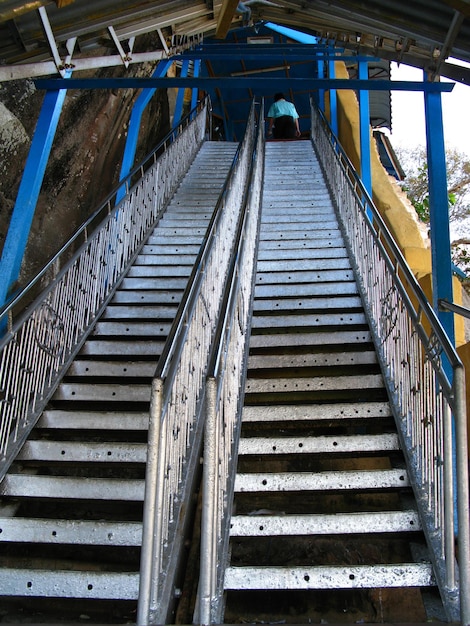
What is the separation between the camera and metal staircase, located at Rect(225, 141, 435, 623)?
2.97 meters

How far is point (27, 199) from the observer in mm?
5039

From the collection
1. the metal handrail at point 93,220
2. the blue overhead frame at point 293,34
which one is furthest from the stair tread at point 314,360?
the blue overhead frame at point 293,34

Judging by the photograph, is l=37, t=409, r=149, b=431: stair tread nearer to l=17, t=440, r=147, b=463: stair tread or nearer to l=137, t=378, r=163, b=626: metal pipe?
l=17, t=440, r=147, b=463: stair tread

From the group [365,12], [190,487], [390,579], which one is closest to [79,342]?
[190,487]

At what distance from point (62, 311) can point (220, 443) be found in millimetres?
2327

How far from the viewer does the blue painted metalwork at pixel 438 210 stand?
16.7ft

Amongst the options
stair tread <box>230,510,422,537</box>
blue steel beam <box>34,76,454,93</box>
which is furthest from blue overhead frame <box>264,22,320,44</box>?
stair tread <box>230,510,422,537</box>

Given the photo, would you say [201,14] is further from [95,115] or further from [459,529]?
[459,529]

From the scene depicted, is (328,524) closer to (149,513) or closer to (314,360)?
(149,513)

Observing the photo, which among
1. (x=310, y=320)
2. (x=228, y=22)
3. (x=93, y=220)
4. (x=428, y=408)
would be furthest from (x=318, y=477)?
(x=93, y=220)

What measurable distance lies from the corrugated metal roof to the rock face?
175cm

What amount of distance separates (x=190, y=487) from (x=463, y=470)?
5.00 feet

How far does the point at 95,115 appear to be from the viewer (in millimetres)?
9258

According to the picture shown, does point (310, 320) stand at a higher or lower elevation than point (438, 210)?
lower
